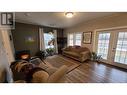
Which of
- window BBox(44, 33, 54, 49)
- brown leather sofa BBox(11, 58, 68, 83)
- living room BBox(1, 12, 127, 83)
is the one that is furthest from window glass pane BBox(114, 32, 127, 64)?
window BBox(44, 33, 54, 49)

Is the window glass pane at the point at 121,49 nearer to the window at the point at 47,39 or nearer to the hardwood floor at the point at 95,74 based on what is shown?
the hardwood floor at the point at 95,74

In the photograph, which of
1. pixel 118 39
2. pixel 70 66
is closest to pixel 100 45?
pixel 118 39

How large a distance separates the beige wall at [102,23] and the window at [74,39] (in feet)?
0.40

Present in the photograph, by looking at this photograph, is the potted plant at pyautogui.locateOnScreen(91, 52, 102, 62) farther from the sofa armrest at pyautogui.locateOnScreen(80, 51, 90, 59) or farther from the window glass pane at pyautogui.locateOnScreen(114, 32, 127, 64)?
the window glass pane at pyautogui.locateOnScreen(114, 32, 127, 64)

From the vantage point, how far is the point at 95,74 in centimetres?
148

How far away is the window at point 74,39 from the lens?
69.8 inches

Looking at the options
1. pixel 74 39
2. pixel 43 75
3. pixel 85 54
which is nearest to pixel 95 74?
pixel 85 54

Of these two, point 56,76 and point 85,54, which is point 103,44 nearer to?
point 85,54

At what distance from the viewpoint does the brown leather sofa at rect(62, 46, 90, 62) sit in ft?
5.53

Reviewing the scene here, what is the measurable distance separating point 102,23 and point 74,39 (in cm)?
71

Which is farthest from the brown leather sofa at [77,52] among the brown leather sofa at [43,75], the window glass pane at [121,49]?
the brown leather sofa at [43,75]
